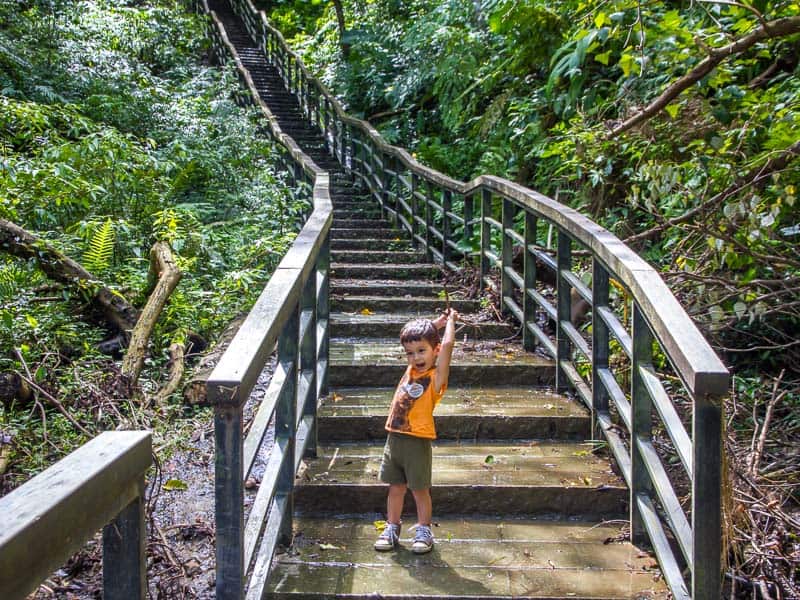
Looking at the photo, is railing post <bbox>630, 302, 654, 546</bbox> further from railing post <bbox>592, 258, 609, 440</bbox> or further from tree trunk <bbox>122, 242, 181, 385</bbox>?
tree trunk <bbox>122, 242, 181, 385</bbox>

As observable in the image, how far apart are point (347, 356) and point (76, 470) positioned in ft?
13.6

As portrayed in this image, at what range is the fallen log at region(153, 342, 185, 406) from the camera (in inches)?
199

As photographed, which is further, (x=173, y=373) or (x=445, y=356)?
(x=173, y=373)

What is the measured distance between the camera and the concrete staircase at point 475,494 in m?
3.27

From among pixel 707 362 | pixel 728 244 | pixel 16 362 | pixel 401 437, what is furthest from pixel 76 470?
pixel 16 362

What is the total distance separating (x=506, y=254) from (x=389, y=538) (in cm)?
299

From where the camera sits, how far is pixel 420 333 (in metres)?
3.48

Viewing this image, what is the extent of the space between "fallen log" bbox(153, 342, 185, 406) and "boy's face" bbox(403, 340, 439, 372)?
2006 millimetres

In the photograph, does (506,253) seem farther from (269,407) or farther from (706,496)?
(706,496)

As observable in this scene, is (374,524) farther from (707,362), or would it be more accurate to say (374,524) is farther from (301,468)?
(707,362)

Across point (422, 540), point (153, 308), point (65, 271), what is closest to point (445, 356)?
point (422, 540)

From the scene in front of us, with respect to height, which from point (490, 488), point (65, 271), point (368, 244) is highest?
point (65, 271)

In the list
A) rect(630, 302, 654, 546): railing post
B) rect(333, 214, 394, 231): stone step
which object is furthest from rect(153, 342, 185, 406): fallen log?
rect(333, 214, 394, 231): stone step

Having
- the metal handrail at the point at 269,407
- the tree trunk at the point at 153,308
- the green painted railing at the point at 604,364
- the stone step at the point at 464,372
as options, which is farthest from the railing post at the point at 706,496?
the tree trunk at the point at 153,308
